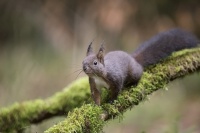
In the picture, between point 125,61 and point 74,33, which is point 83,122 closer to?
point 125,61

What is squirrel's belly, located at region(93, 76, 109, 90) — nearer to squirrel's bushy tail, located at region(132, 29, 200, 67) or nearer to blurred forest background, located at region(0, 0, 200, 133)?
squirrel's bushy tail, located at region(132, 29, 200, 67)

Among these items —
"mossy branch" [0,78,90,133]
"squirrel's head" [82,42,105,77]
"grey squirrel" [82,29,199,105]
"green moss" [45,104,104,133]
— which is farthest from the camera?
"mossy branch" [0,78,90,133]

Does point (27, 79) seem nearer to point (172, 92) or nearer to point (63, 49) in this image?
point (63, 49)

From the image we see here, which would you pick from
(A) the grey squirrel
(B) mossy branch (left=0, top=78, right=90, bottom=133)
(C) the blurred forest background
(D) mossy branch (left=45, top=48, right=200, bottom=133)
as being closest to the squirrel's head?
(A) the grey squirrel

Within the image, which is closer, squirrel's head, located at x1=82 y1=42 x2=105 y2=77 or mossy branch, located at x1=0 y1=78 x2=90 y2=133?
squirrel's head, located at x1=82 y1=42 x2=105 y2=77

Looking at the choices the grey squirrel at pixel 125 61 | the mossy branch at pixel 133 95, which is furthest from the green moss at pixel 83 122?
the grey squirrel at pixel 125 61

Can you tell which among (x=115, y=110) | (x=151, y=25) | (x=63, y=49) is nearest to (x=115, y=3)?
(x=151, y=25)
